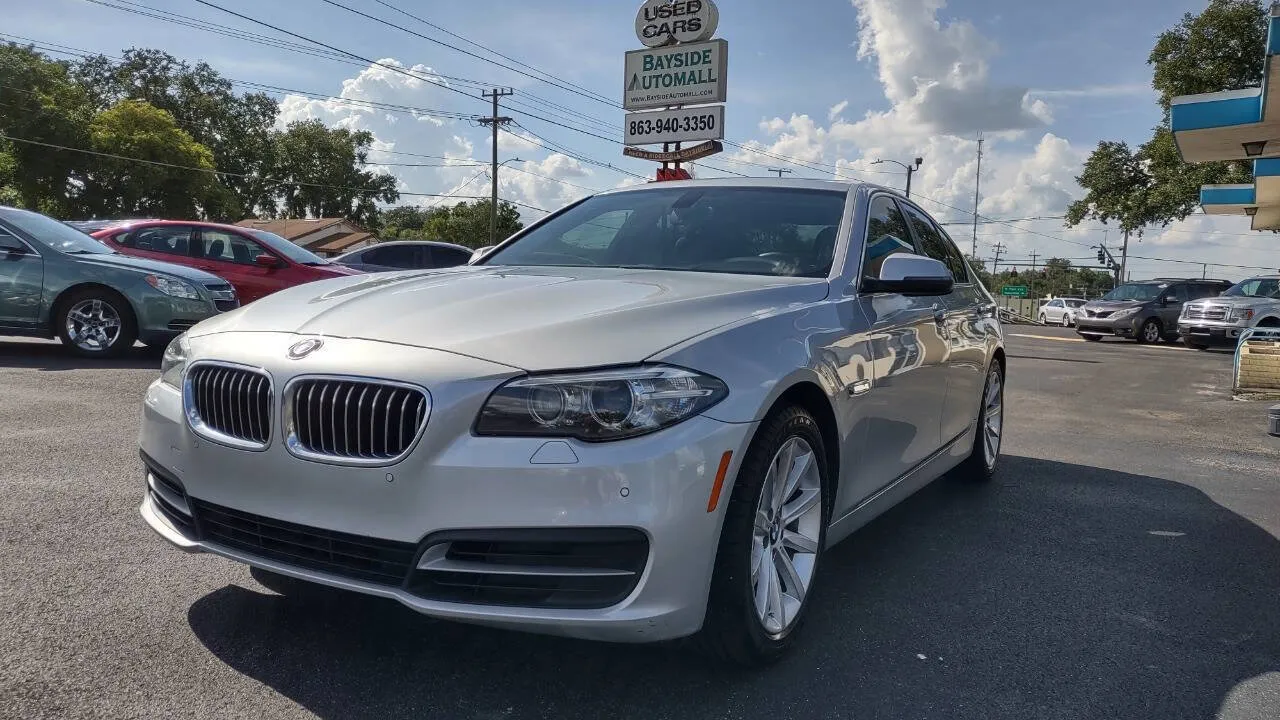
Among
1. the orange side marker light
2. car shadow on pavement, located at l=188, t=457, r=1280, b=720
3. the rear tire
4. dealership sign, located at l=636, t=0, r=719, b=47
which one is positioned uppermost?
dealership sign, located at l=636, t=0, r=719, b=47

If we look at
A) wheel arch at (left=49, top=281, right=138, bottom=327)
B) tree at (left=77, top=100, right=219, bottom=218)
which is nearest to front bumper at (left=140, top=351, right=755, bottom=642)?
wheel arch at (left=49, top=281, right=138, bottom=327)

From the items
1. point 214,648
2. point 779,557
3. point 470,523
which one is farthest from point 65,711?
point 779,557

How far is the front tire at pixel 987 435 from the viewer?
5.26 m

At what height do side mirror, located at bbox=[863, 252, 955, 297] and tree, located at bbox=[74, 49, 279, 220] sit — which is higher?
tree, located at bbox=[74, 49, 279, 220]

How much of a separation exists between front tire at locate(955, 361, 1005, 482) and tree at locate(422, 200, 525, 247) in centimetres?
6242

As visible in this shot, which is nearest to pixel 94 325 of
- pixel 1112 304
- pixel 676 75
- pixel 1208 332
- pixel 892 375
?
pixel 892 375

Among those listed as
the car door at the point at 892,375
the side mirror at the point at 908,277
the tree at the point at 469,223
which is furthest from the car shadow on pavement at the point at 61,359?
the tree at the point at 469,223

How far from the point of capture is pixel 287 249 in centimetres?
1236

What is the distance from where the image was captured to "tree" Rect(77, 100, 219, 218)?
4725 centimetres

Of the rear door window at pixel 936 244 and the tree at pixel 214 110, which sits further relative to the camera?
the tree at pixel 214 110

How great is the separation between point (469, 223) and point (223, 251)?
66.2 metres

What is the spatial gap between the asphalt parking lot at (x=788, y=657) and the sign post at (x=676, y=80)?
14383mm

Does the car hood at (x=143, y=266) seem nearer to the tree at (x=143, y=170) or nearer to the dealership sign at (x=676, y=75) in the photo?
the dealership sign at (x=676, y=75)

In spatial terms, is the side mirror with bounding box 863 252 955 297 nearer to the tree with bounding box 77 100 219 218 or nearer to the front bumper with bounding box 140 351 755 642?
the front bumper with bounding box 140 351 755 642
